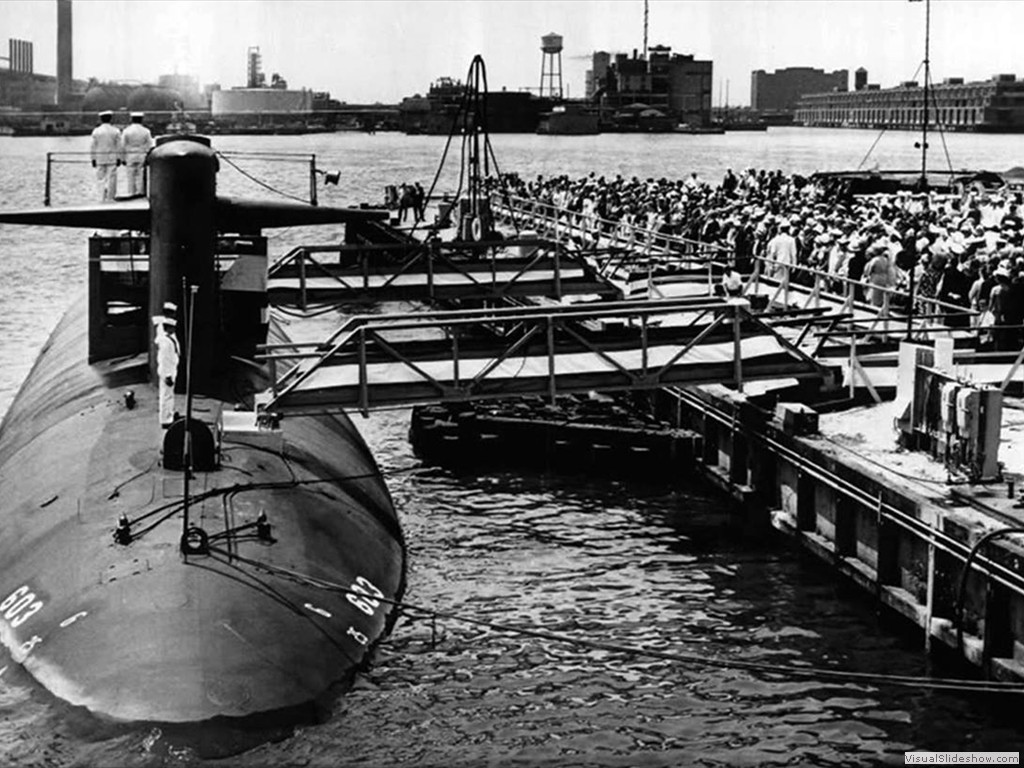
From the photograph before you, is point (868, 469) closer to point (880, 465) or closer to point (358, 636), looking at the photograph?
point (880, 465)

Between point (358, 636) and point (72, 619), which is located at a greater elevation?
point (72, 619)

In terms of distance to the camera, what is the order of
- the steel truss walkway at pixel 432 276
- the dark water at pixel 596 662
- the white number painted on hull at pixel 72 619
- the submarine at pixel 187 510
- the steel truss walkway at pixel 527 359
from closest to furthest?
the submarine at pixel 187 510, the white number painted on hull at pixel 72 619, the dark water at pixel 596 662, the steel truss walkway at pixel 527 359, the steel truss walkway at pixel 432 276

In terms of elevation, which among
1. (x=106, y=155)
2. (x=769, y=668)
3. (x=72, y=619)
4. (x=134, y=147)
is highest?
(x=134, y=147)

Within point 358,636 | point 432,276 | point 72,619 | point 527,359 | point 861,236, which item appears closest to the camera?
point 72,619

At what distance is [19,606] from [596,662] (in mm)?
6879

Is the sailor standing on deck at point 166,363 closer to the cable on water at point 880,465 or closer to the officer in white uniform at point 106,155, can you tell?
the cable on water at point 880,465

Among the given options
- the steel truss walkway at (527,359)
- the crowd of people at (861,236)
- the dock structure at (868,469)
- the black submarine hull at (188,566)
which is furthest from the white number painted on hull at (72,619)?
the crowd of people at (861,236)

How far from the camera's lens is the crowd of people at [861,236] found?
30.8 m

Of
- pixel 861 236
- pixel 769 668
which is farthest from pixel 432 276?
pixel 769 668

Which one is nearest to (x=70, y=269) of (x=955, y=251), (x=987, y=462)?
(x=955, y=251)

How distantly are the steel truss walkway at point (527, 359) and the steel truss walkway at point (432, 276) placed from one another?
8.80m

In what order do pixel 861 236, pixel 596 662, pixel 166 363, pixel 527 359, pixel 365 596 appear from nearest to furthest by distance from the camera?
1. pixel 365 596
2. pixel 596 662
3. pixel 166 363
4. pixel 527 359
5. pixel 861 236

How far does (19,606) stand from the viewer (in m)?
16.6

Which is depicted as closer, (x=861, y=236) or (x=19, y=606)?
(x=19, y=606)
